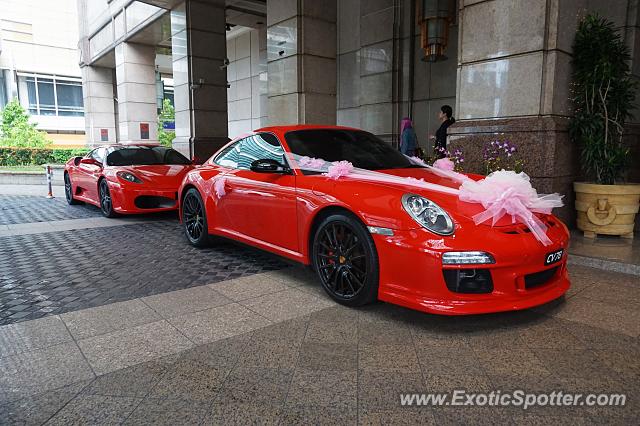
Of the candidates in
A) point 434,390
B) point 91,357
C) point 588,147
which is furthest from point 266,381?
point 588,147

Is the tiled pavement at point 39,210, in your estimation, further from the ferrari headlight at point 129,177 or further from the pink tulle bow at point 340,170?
the pink tulle bow at point 340,170

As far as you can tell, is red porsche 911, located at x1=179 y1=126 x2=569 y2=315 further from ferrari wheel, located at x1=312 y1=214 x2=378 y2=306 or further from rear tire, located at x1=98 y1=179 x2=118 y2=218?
rear tire, located at x1=98 y1=179 x2=118 y2=218

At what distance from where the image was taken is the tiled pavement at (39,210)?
8.67 metres

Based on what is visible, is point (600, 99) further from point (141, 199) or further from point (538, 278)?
point (141, 199)

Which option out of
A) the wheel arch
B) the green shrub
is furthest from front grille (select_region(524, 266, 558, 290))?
the green shrub

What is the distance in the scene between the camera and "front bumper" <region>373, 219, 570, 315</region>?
3.12 m

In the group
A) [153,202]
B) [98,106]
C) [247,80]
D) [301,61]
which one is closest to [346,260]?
[153,202]

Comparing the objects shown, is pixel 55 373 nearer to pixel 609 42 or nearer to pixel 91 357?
pixel 91 357

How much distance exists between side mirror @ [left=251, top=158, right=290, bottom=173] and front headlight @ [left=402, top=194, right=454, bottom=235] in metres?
1.37

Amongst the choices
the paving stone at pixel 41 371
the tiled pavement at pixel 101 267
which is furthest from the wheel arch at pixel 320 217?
the paving stone at pixel 41 371

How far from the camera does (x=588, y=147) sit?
19.7 ft

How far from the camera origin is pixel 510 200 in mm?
3379

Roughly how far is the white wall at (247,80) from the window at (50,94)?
114 feet

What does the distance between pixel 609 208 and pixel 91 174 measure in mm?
8465
